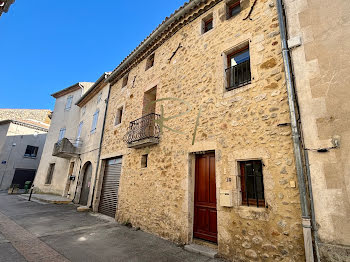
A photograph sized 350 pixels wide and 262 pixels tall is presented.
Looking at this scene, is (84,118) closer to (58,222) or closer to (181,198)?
(58,222)

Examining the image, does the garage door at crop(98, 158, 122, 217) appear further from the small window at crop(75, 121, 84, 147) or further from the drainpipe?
the drainpipe

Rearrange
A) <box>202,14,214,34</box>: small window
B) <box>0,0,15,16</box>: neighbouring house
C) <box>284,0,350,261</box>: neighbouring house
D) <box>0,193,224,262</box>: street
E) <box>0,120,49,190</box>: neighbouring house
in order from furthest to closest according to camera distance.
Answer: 1. <box>0,120,49,190</box>: neighbouring house
2. <box>202,14,214,34</box>: small window
3. <box>0,0,15,16</box>: neighbouring house
4. <box>0,193,224,262</box>: street
5. <box>284,0,350,261</box>: neighbouring house

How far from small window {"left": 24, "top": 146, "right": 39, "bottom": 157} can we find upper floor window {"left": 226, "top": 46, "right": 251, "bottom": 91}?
2376cm

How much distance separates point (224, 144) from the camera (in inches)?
172

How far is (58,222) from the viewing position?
21.8ft

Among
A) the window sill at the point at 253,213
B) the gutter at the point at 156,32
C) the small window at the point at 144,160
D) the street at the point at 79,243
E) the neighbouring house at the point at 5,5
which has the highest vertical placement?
the gutter at the point at 156,32

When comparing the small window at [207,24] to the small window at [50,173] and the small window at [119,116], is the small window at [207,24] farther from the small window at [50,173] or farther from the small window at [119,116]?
the small window at [50,173]

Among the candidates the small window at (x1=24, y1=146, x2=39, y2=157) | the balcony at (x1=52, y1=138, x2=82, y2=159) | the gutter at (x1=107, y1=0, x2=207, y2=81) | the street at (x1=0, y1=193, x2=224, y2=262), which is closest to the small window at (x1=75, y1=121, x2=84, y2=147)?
the balcony at (x1=52, y1=138, x2=82, y2=159)

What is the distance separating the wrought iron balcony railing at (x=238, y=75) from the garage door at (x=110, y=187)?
575cm

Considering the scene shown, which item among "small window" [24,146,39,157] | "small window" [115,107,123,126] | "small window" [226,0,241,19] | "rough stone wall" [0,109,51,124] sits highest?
"rough stone wall" [0,109,51,124]

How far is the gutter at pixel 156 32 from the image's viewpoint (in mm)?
6252

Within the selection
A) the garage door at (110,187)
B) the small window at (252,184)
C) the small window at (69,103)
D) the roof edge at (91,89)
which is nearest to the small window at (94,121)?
the roof edge at (91,89)

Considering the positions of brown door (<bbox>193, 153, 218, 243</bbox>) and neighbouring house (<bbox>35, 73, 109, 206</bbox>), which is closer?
brown door (<bbox>193, 153, 218, 243</bbox>)

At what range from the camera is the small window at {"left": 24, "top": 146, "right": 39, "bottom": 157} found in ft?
67.6
